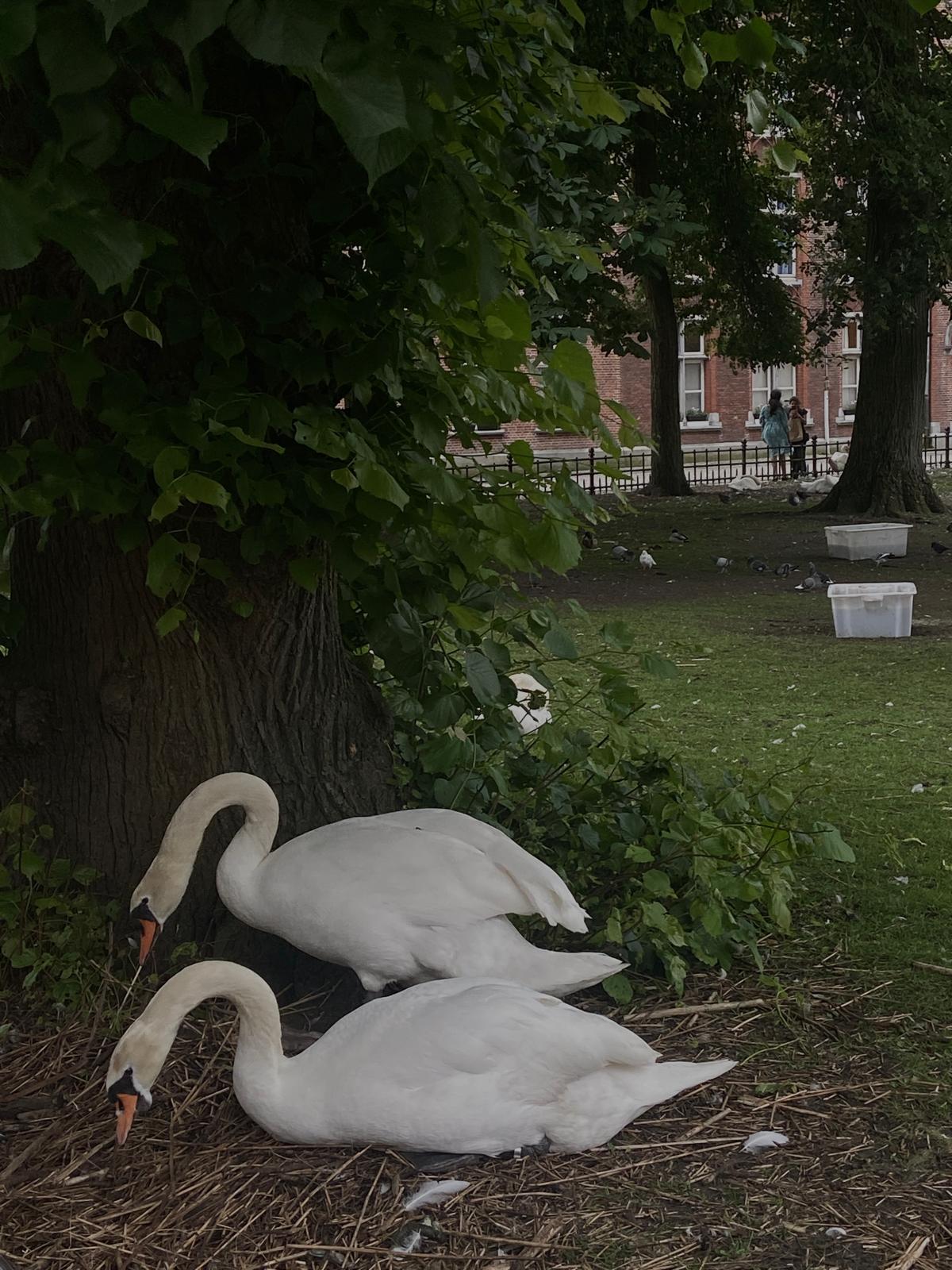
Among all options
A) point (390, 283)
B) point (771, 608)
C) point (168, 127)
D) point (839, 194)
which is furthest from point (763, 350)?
point (168, 127)

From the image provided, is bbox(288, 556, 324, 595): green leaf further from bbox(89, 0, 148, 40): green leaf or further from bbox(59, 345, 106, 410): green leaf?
bbox(89, 0, 148, 40): green leaf

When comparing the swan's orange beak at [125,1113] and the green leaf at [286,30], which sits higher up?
the green leaf at [286,30]

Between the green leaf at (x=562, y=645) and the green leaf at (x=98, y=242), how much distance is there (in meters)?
1.96

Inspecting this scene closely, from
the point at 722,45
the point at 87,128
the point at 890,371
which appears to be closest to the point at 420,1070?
the point at 87,128

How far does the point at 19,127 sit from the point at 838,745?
533 cm

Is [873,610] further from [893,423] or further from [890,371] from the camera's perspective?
[890,371]

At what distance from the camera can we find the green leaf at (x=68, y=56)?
2146 mm

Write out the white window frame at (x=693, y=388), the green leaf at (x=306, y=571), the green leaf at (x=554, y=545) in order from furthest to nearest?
the white window frame at (x=693, y=388) < the green leaf at (x=306, y=571) < the green leaf at (x=554, y=545)

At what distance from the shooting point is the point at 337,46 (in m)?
2.03

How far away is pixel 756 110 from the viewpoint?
3.44m

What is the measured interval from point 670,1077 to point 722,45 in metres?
2.44

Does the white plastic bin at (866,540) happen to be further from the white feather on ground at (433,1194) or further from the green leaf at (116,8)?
the green leaf at (116,8)

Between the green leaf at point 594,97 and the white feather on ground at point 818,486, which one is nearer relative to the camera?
the green leaf at point 594,97

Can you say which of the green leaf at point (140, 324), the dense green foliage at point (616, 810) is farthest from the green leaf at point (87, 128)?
the dense green foliage at point (616, 810)
